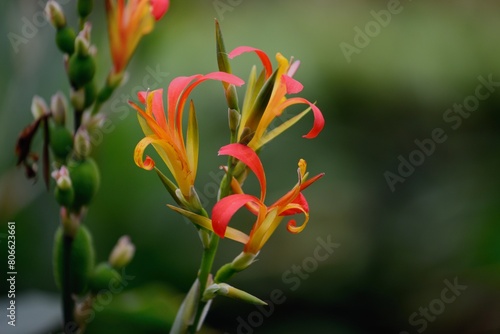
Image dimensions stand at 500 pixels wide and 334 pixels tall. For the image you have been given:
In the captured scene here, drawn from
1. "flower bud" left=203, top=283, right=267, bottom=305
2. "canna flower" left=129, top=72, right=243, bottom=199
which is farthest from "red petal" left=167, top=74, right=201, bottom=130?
"flower bud" left=203, top=283, right=267, bottom=305

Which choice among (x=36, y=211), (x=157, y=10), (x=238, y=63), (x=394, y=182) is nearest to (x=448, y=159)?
(x=394, y=182)

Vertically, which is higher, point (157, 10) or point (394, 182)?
point (157, 10)

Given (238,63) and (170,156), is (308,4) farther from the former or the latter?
(170,156)
